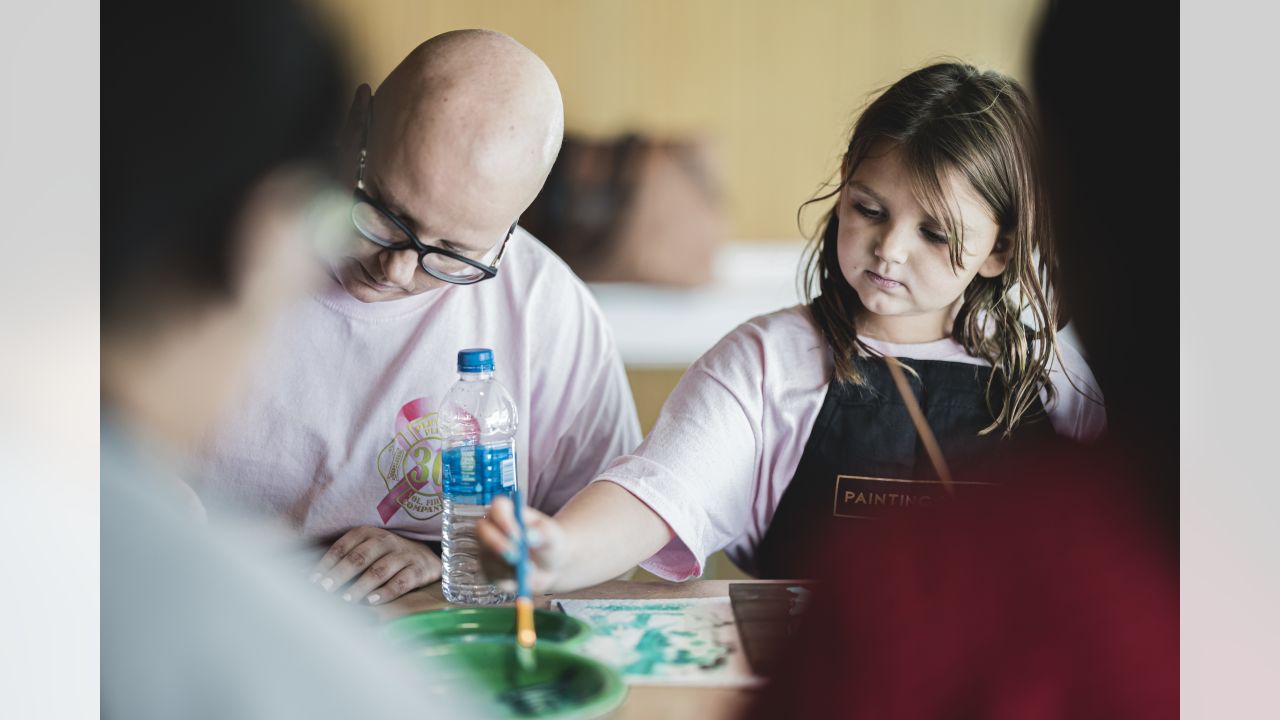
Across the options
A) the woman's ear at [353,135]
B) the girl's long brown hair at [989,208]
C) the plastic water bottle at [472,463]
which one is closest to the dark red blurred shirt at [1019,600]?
the girl's long brown hair at [989,208]

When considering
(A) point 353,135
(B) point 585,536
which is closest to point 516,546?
(B) point 585,536

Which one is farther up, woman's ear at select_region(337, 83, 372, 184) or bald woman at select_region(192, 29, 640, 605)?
woman's ear at select_region(337, 83, 372, 184)

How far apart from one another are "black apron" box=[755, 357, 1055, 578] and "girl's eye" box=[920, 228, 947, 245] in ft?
0.44

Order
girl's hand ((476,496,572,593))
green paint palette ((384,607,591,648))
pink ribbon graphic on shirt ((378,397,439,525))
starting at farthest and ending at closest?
pink ribbon graphic on shirt ((378,397,439,525)) < green paint palette ((384,607,591,648)) < girl's hand ((476,496,572,593))

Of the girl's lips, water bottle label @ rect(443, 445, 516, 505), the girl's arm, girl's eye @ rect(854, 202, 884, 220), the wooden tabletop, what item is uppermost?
girl's eye @ rect(854, 202, 884, 220)

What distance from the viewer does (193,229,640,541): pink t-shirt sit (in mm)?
1028

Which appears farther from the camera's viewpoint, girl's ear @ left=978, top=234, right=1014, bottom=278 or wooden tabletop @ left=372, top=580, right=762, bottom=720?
girl's ear @ left=978, top=234, right=1014, bottom=278

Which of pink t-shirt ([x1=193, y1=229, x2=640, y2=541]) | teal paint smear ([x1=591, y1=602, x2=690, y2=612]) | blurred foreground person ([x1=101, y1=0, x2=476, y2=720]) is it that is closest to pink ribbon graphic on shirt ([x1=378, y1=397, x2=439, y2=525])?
pink t-shirt ([x1=193, y1=229, x2=640, y2=541])

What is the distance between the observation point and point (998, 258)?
104 centimetres

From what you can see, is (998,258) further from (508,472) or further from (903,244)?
(508,472)

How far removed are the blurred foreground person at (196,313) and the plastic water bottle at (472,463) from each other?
0.45 feet

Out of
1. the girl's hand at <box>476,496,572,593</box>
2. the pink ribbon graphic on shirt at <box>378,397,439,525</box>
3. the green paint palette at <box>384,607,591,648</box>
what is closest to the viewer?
the girl's hand at <box>476,496,572,593</box>

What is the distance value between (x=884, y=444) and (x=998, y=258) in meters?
0.22

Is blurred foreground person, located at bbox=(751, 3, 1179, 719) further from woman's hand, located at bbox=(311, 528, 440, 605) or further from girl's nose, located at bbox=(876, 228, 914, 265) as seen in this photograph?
woman's hand, located at bbox=(311, 528, 440, 605)
